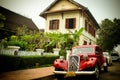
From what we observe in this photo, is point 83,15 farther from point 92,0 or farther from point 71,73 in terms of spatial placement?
point 71,73

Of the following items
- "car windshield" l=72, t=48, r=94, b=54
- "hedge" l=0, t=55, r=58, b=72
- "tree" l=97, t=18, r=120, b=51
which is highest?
"tree" l=97, t=18, r=120, b=51

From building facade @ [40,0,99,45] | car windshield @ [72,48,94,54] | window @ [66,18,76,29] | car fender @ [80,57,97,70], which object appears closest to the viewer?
car fender @ [80,57,97,70]

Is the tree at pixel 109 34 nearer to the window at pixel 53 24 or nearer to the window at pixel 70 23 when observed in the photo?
the window at pixel 70 23

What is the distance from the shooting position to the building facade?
20.0 m

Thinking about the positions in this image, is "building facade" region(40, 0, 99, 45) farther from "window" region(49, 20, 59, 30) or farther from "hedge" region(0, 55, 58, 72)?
"hedge" region(0, 55, 58, 72)

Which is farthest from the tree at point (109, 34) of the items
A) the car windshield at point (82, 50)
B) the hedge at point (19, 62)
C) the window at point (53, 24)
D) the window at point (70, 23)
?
the car windshield at point (82, 50)

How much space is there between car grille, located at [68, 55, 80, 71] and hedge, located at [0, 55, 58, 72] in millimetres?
3704

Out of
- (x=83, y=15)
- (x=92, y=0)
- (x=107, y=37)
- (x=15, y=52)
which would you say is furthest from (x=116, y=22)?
(x=15, y=52)

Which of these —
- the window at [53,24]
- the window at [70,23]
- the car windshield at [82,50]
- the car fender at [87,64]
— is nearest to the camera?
the car fender at [87,64]

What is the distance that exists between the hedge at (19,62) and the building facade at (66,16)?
23.1 ft

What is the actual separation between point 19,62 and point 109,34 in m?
18.9

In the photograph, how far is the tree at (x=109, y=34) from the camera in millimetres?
24355

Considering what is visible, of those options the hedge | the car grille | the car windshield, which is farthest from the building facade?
the car grille

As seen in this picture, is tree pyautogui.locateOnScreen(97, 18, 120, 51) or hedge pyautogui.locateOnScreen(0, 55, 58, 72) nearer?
hedge pyautogui.locateOnScreen(0, 55, 58, 72)
